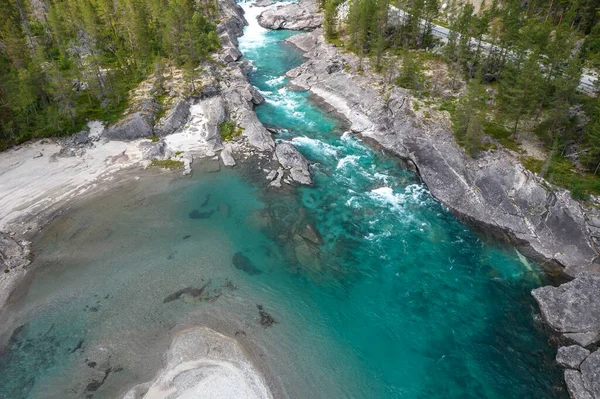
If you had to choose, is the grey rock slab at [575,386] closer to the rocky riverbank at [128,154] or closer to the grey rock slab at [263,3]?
the rocky riverbank at [128,154]

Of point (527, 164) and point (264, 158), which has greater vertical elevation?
point (527, 164)

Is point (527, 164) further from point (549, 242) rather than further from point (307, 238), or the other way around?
point (307, 238)

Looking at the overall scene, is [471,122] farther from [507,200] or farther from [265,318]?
[265,318]

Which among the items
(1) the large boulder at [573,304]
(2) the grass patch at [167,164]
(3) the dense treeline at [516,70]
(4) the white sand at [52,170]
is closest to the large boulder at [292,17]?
(3) the dense treeline at [516,70]

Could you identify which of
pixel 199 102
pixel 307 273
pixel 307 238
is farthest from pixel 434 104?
pixel 199 102

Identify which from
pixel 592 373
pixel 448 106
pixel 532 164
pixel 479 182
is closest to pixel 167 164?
pixel 479 182
